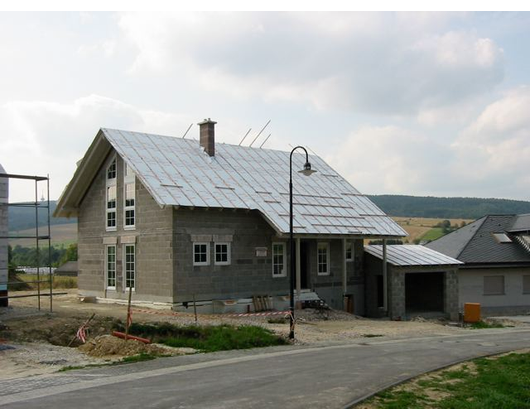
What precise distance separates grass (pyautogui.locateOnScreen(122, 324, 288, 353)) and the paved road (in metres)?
0.94

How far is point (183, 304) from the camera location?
1008 inches

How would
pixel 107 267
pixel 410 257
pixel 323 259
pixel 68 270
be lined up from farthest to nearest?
1. pixel 68 270
2. pixel 410 257
3. pixel 323 259
4. pixel 107 267

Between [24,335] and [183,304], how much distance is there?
7.50 meters

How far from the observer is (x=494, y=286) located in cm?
3966

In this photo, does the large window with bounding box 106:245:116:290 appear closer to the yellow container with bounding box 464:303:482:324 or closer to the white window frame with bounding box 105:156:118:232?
the white window frame with bounding box 105:156:118:232

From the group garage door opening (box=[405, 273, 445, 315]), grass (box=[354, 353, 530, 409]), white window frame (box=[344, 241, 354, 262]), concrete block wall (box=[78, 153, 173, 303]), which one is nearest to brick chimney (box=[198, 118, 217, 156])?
concrete block wall (box=[78, 153, 173, 303])

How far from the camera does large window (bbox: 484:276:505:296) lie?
39469 mm

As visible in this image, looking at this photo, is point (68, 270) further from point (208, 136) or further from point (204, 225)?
point (204, 225)

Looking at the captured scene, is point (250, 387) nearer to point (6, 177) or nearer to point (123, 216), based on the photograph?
point (6, 177)

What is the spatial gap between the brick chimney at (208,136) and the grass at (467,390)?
19018 millimetres

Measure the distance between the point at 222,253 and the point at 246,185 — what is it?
4.09 metres

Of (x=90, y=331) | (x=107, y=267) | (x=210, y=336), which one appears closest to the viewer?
(x=210, y=336)

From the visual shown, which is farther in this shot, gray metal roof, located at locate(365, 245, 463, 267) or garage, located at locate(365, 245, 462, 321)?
gray metal roof, located at locate(365, 245, 463, 267)

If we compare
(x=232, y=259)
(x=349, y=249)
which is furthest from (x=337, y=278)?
(x=232, y=259)
